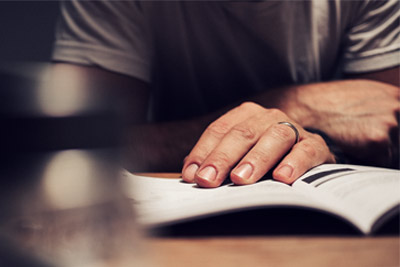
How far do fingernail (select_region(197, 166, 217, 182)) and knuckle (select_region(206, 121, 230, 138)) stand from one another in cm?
12

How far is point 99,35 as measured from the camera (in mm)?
820

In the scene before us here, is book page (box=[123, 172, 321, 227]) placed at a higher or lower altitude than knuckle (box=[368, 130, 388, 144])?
higher

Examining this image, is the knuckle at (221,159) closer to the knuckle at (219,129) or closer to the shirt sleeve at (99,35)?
the knuckle at (219,129)

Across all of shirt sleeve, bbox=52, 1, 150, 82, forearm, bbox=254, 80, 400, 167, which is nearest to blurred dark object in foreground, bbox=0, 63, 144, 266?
forearm, bbox=254, 80, 400, 167

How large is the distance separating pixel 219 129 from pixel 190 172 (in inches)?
4.2

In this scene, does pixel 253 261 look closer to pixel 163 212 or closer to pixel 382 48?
pixel 163 212

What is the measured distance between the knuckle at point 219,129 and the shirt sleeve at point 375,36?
510 mm

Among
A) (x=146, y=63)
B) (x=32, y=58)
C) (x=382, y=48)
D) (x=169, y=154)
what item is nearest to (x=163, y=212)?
(x=169, y=154)

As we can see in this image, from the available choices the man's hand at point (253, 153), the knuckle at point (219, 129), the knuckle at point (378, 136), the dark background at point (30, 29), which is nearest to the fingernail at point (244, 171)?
the man's hand at point (253, 153)

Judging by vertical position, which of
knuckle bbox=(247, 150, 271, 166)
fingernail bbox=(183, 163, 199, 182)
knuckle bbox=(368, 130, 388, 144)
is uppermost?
knuckle bbox=(247, 150, 271, 166)

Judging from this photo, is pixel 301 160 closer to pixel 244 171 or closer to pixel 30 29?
pixel 244 171

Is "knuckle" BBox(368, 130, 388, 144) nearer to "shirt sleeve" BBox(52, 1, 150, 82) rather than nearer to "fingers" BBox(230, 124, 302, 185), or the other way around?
"fingers" BBox(230, 124, 302, 185)

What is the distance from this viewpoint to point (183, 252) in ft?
0.74

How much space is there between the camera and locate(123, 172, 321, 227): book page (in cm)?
26
